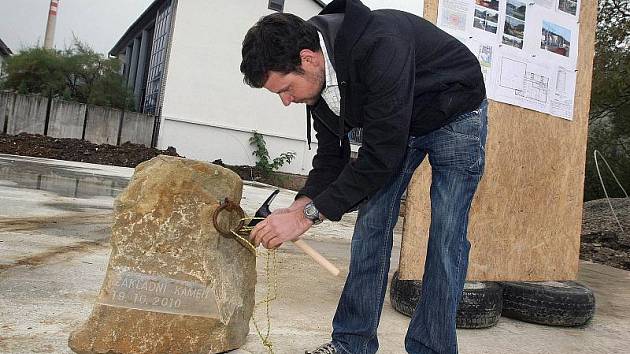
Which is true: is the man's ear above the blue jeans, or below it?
above

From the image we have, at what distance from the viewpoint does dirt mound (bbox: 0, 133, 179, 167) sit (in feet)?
46.1

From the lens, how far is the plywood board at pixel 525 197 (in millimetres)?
3023

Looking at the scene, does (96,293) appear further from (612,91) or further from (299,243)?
(612,91)

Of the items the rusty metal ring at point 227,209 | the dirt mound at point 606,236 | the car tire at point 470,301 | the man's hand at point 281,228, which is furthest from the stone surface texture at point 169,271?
the dirt mound at point 606,236

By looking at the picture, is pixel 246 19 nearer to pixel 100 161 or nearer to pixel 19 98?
pixel 100 161

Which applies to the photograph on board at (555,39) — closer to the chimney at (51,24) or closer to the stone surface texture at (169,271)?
the stone surface texture at (169,271)

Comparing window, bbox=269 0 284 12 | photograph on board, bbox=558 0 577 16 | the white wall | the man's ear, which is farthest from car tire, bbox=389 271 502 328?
window, bbox=269 0 284 12

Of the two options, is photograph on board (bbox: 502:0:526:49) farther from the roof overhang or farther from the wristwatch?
the roof overhang

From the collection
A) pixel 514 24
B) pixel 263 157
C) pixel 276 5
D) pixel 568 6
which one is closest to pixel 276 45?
pixel 514 24

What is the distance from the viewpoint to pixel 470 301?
2.76 metres

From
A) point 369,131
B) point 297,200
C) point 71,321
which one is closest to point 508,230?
point 297,200

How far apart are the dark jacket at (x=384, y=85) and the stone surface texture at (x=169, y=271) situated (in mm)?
537

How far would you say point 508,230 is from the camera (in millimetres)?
3252

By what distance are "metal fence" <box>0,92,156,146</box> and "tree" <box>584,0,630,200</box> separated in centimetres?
1218
